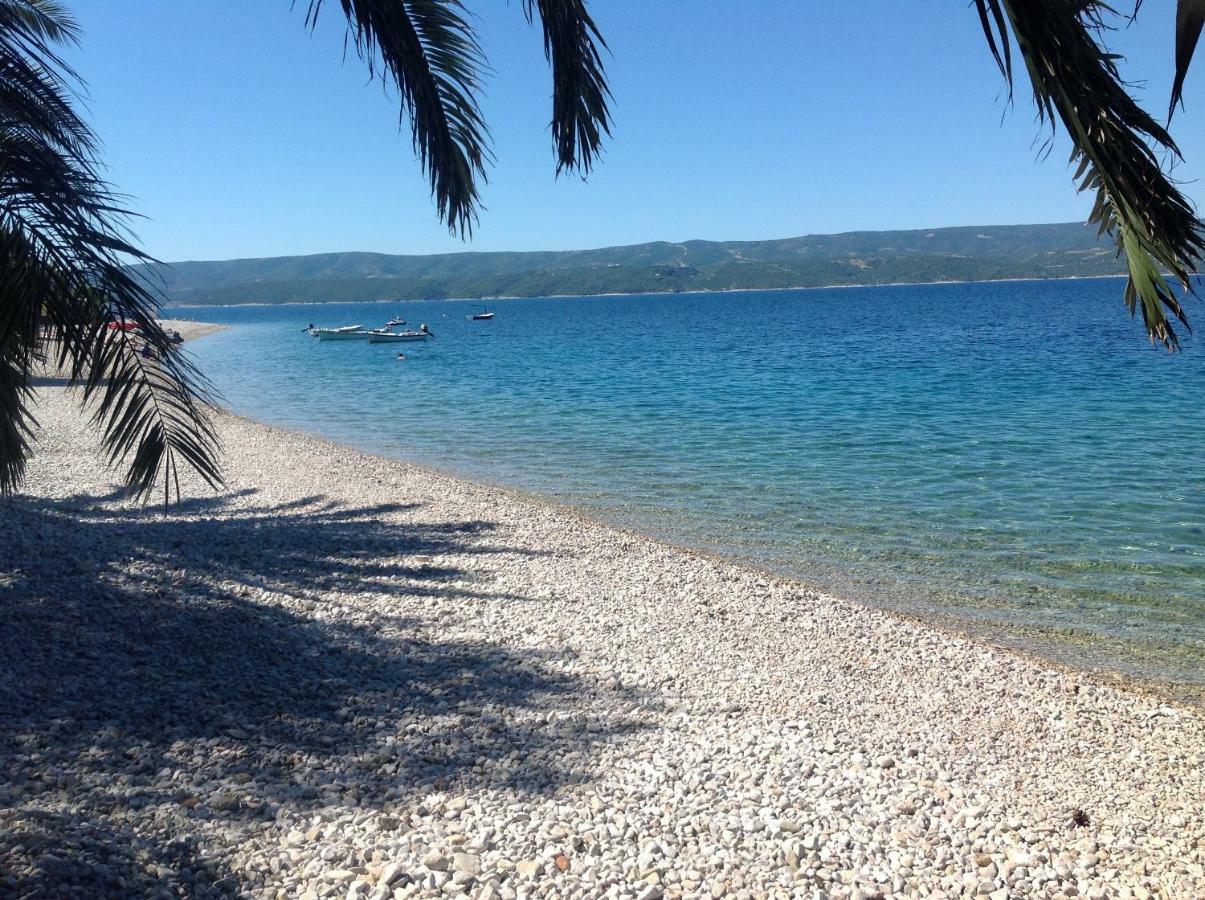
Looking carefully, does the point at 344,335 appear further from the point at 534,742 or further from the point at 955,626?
the point at 534,742

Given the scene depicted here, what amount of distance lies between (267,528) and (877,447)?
12.1 meters

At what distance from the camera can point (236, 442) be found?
19.4 metres

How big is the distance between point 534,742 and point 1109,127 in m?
4.20

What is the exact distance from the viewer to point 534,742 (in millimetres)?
5195

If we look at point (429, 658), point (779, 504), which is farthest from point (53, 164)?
point (779, 504)

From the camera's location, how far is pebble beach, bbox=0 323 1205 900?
392 cm

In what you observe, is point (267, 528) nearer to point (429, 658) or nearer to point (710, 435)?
point (429, 658)

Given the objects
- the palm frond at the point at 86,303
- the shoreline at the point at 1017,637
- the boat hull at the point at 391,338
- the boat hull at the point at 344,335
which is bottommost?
the shoreline at the point at 1017,637

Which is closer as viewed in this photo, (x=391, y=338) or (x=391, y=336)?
(x=391, y=336)


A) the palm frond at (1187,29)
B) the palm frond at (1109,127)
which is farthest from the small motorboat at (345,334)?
the palm frond at (1187,29)

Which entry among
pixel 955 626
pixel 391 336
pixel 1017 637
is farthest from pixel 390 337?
pixel 1017 637

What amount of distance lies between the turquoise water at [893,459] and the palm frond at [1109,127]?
599 cm

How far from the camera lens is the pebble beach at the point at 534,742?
3.92m

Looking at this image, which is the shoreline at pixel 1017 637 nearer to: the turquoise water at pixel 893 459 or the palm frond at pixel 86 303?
the turquoise water at pixel 893 459
